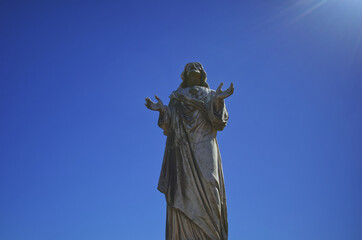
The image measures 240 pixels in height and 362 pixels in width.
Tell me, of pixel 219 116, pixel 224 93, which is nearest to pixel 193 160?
pixel 219 116

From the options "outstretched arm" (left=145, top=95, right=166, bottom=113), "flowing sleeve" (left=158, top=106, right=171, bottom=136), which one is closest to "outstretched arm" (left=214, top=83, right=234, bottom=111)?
"flowing sleeve" (left=158, top=106, right=171, bottom=136)

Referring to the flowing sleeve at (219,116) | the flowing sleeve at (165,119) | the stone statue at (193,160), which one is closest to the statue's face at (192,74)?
the stone statue at (193,160)

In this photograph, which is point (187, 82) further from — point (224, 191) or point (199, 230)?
point (199, 230)

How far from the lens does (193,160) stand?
9.70m

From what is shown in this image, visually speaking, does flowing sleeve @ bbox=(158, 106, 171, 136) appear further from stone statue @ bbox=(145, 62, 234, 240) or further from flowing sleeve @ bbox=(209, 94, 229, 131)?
flowing sleeve @ bbox=(209, 94, 229, 131)

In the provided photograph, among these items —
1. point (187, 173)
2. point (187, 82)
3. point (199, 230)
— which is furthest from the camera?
point (187, 82)

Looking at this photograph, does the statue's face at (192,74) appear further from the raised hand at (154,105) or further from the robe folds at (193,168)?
the raised hand at (154,105)

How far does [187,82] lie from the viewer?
11039mm

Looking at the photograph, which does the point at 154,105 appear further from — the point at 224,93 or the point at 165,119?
the point at 224,93

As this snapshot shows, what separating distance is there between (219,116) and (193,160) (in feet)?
4.55

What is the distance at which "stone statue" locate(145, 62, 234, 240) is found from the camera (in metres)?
9.06

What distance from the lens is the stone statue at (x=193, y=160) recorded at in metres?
9.06

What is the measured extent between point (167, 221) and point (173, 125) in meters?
2.56

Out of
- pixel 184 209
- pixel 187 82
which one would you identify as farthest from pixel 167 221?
pixel 187 82
